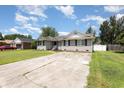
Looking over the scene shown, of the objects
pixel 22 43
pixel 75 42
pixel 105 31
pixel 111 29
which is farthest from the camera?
pixel 105 31

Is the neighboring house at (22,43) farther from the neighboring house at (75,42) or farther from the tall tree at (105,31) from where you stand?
the tall tree at (105,31)

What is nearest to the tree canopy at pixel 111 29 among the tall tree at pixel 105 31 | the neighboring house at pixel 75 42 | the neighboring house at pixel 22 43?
the tall tree at pixel 105 31

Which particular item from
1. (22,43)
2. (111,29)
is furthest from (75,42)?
(111,29)

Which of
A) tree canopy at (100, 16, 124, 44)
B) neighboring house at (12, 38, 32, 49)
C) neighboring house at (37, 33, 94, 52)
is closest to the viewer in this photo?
neighboring house at (37, 33, 94, 52)

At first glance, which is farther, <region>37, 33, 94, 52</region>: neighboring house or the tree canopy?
the tree canopy

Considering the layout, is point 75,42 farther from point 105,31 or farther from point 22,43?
point 105,31

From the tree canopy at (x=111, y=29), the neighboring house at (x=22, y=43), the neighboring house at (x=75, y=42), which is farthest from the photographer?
the tree canopy at (x=111, y=29)

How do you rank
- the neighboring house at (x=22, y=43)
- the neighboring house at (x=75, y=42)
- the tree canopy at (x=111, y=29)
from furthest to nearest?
the tree canopy at (x=111, y=29)
the neighboring house at (x=22, y=43)
the neighboring house at (x=75, y=42)

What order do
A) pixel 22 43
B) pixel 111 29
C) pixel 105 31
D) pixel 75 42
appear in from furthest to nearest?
pixel 105 31
pixel 111 29
pixel 22 43
pixel 75 42

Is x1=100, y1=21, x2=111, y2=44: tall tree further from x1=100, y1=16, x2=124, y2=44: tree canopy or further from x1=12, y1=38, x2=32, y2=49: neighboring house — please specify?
x1=12, y1=38, x2=32, y2=49: neighboring house

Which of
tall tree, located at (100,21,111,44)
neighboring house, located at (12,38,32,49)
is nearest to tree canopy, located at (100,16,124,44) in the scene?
tall tree, located at (100,21,111,44)
